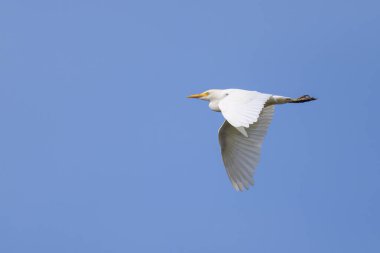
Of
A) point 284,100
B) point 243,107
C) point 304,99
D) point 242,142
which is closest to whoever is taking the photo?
point 243,107

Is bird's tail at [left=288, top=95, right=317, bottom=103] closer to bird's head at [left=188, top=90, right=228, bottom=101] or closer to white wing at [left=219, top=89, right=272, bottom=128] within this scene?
bird's head at [left=188, top=90, right=228, bottom=101]

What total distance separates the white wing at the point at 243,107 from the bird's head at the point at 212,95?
1.13m

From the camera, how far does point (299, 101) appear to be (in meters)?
14.5

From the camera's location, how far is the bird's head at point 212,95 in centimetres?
1458

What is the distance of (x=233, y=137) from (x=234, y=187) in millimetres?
970

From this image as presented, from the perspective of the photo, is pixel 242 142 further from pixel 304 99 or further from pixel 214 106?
pixel 304 99

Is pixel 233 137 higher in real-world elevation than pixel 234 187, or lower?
higher

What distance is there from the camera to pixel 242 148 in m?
14.6

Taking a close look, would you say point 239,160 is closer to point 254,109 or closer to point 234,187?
point 234,187

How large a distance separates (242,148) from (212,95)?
120 centimetres

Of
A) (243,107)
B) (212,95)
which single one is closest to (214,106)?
(212,95)

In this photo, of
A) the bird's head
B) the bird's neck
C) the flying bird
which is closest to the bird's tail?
the flying bird

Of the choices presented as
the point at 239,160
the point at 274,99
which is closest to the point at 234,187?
the point at 239,160

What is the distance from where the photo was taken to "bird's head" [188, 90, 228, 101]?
14582 millimetres
